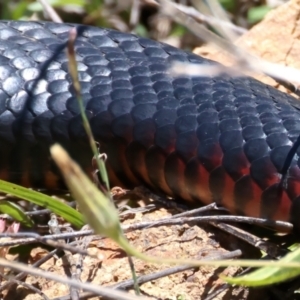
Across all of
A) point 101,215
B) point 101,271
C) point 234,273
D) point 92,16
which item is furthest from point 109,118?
point 92,16

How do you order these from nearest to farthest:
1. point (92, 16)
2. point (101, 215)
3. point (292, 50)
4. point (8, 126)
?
point (101, 215) < point (8, 126) < point (292, 50) < point (92, 16)

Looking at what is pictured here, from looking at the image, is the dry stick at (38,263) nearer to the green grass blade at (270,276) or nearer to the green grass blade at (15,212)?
the green grass blade at (15,212)

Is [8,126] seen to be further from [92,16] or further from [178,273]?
[92,16]

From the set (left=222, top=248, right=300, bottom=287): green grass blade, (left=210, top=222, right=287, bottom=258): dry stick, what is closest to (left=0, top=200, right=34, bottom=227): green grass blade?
(left=210, top=222, right=287, bottom=258): dry stick

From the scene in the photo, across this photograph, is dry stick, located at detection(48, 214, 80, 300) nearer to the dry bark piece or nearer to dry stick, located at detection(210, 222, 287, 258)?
dry stick, located at detection(210, 222, 287, 258)

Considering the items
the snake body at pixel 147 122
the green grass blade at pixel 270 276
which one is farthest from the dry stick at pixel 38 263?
the green grass blade at pixel 270 276

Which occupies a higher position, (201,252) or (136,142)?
(136,142)
